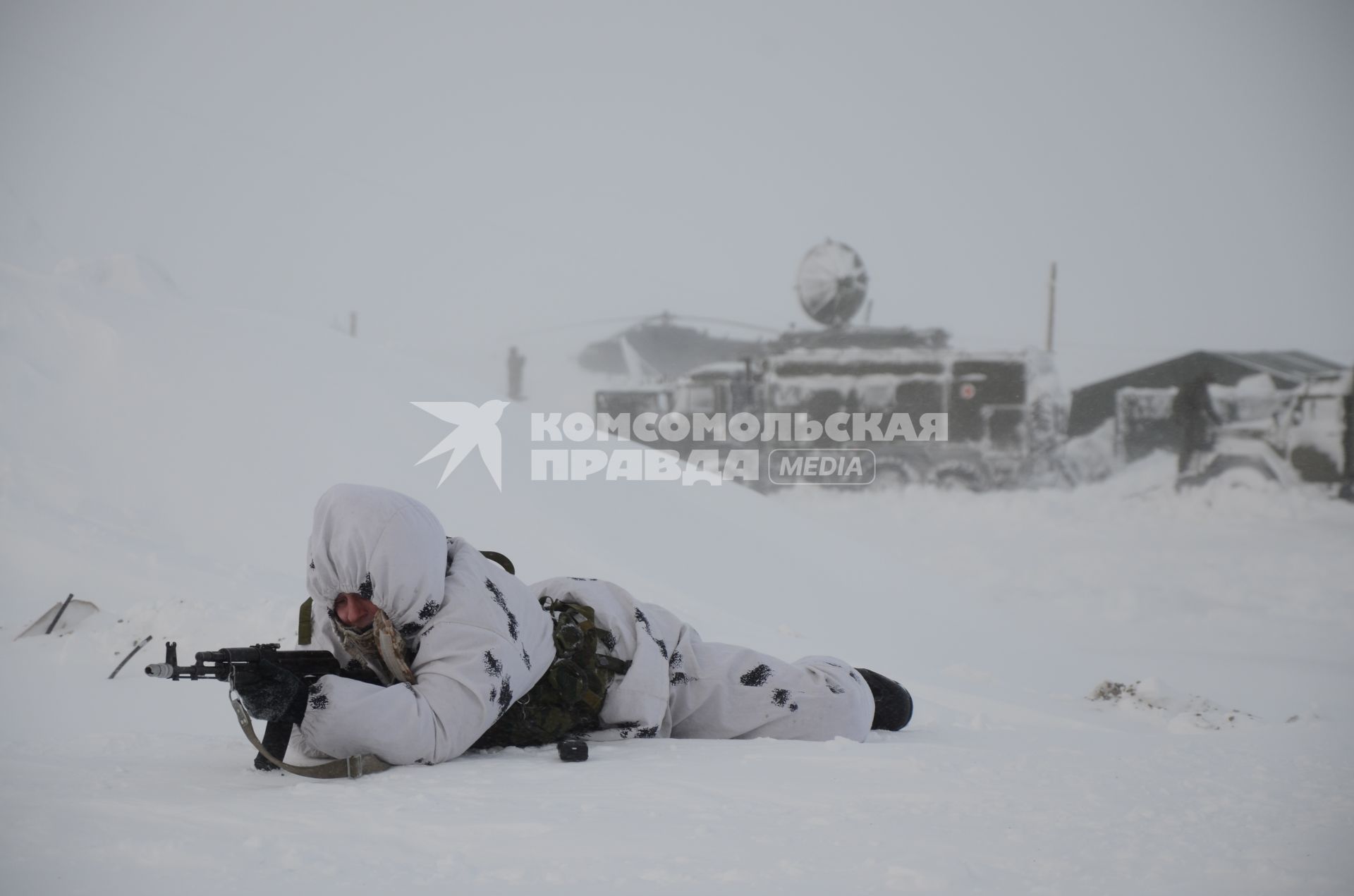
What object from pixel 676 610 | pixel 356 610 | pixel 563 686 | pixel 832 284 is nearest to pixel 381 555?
pixel 356 610

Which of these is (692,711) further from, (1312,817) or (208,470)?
(208,470)

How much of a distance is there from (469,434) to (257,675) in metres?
3.98

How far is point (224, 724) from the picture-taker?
2252mm

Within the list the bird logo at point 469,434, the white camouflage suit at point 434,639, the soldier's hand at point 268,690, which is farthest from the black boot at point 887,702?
the bird logo at point 469,434

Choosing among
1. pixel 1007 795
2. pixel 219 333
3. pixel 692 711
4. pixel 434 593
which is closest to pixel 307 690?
pixel 434 593

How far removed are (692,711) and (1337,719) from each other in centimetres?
263

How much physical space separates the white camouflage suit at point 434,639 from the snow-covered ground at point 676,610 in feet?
0.20

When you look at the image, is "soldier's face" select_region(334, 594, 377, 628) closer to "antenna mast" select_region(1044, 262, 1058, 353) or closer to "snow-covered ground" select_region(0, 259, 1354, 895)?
"snow-covered ground" select_region(0, 259, 1354, 895)

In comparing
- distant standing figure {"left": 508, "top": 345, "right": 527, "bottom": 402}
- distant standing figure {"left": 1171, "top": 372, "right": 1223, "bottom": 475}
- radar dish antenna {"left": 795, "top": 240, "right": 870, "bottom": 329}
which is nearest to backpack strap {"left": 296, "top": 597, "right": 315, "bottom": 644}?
radar dish antenna {"left": 795, "top": 240, "right": 870, "bottom": 329}

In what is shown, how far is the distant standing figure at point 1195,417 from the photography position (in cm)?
966

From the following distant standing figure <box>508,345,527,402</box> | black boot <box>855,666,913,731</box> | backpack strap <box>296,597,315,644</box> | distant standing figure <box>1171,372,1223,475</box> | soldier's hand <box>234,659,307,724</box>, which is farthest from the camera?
distant standing figure <box>508,345,527,402</box>

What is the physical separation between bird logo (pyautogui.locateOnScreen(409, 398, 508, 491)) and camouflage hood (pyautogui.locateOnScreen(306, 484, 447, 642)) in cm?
322

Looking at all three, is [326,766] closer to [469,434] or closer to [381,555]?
[381,555]

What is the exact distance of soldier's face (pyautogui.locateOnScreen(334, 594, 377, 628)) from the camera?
4.72 ft
